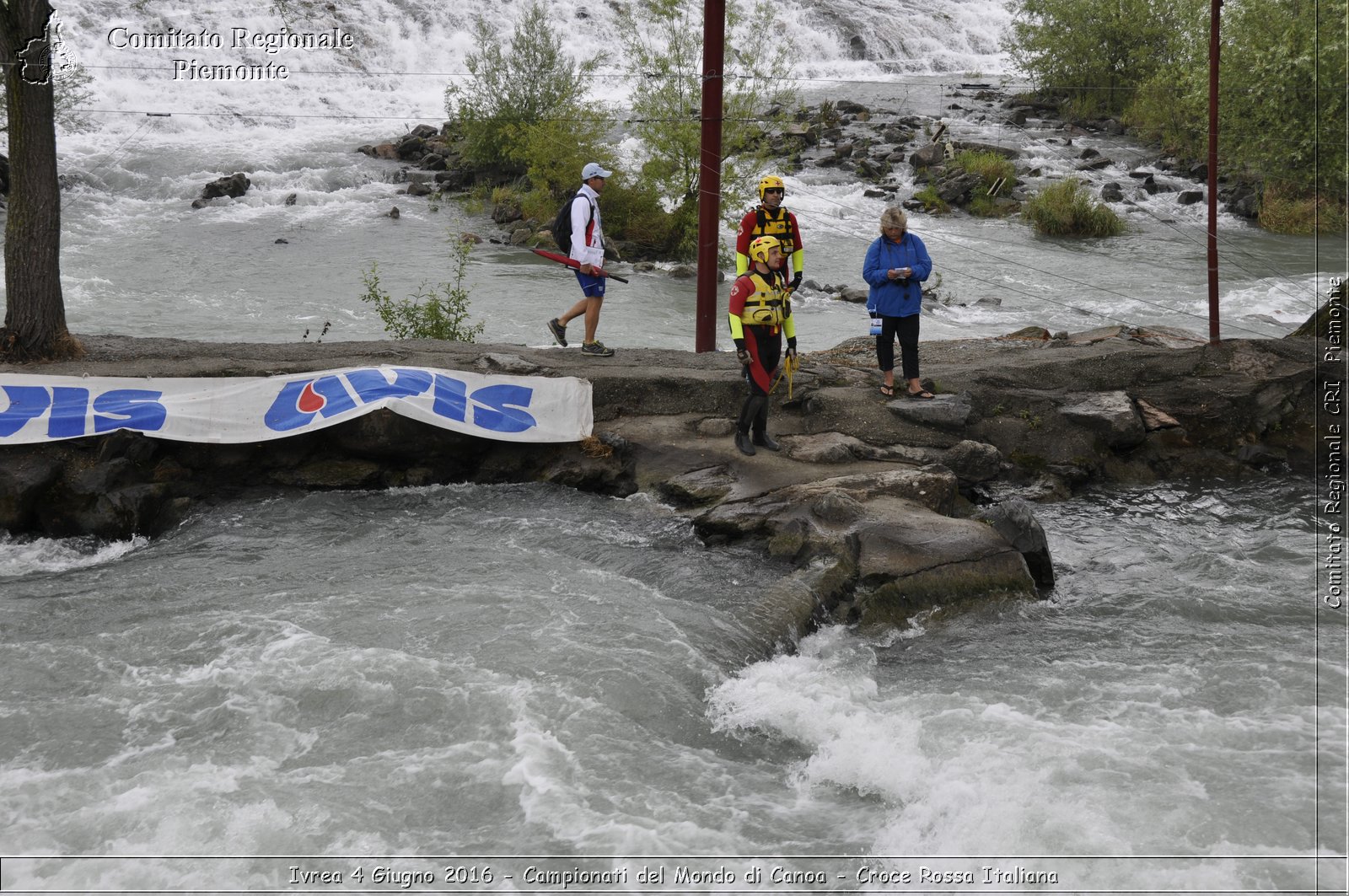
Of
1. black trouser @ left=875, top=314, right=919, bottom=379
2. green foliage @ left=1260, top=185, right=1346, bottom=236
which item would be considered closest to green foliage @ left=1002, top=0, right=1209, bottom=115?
green foliage @ left=1260, top=185, right=1346, bottom=236

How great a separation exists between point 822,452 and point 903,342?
150 cm

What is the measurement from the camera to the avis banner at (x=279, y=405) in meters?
9.34

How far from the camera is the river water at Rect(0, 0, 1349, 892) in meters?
5.46

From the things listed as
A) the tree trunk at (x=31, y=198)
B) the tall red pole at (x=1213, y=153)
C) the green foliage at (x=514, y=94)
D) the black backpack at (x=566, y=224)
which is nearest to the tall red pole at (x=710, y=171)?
the black backpack at (x=566, y=224)

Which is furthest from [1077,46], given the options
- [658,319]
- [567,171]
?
[658,319]

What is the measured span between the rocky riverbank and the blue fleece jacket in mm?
878

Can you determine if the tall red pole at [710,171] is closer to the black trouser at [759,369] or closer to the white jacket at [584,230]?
the white jacket at [584,230]

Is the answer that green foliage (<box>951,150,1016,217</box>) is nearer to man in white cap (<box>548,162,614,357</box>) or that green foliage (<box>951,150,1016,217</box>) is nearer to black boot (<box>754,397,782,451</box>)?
man in white cap (<box>548,162,614,357</box>)

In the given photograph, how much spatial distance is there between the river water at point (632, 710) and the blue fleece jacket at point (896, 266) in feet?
7.17

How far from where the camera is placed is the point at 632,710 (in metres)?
6.61

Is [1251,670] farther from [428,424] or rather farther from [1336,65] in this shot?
[1336,65]

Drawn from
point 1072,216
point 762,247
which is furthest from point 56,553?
point 1072,216

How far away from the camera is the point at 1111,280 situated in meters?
23.1

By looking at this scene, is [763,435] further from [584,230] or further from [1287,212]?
[1287,212]
